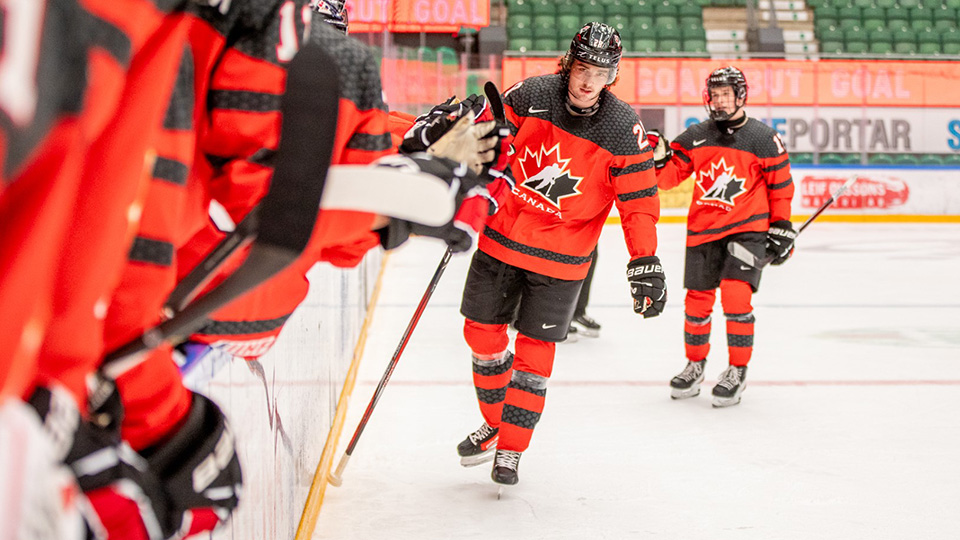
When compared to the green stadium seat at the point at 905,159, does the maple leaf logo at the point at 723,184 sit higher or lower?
higher

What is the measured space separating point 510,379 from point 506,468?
1.04 feet

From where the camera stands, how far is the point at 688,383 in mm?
3584

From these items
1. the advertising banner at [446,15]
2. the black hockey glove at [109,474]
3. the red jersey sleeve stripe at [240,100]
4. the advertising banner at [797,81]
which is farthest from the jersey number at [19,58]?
the advertising banner at [446,15]

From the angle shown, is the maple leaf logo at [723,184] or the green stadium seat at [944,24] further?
the green stadium seat at [944,24]

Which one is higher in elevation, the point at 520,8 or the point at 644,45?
the point at 520,8

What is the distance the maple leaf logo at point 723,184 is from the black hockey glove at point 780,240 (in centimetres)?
20

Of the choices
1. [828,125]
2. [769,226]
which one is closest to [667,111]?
[828,125]

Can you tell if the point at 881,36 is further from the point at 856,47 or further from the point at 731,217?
the point at 731,217

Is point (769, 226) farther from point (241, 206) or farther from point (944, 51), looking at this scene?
point (944, 51)

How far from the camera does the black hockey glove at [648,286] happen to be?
102 inches

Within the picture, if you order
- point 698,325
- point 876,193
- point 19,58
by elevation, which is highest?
point 19,58

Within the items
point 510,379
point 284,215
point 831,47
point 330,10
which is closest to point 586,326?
point 510,379

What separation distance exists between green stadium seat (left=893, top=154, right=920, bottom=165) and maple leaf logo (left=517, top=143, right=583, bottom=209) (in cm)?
889

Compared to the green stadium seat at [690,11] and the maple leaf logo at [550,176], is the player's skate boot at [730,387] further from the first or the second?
the green stadium seat at [690,11]
